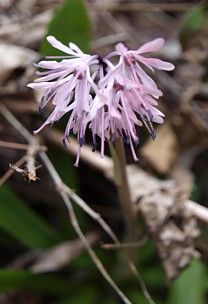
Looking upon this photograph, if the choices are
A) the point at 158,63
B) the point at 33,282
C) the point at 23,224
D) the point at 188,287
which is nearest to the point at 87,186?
the point at 23,224

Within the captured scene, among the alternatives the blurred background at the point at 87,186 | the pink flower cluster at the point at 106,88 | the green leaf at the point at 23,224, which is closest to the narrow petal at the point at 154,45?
the pink flower cluster at the point at 106,88

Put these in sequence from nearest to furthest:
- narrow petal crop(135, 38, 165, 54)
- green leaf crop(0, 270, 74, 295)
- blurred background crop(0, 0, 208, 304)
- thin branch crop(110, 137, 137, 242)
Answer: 1. narrow petal crop(135, 38, 165, 54)
2. thin branch crop(110, 137, 137, 242)
3. green leaf crop(0, 270, 74, 295)
4. blurred background crop(0, 0, 208, 304)

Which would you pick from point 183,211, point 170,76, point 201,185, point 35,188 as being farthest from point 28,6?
point 183,211

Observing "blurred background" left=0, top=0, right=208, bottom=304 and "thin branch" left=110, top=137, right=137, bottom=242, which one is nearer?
"thin branch" left=110, top=137, right=137, bottom=242

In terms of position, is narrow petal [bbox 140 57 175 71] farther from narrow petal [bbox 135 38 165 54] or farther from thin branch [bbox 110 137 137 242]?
thin branch [bbox 110 137 137 242]

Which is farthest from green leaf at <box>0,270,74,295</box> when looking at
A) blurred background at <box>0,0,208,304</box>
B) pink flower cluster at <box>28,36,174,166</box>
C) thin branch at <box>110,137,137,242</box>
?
pink flower cluster at <box>28,36,174,166</box>

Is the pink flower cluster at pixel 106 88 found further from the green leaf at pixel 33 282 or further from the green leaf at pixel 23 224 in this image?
the green leaf at pixel 23 224

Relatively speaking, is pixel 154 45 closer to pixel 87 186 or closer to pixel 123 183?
pixel 123 183
